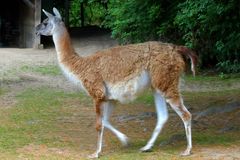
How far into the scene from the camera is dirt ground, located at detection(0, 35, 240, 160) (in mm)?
7246

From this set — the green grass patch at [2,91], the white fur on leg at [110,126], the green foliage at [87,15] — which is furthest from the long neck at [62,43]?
the green foliage at [87,15]

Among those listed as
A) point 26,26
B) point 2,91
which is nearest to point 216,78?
point 2,91

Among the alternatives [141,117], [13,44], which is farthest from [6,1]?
[141,117]

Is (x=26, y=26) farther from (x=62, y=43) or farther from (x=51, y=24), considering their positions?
(x=62, y=43)

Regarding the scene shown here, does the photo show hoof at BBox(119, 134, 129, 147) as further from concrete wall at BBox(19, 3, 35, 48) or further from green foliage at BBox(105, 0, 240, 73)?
concrete wall at BBox(19, 3, 35, 48)

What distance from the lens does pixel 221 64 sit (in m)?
15.5

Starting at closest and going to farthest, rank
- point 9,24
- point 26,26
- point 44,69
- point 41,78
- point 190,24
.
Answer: point 190,24, point 41,78, point 44,69, point 26,26, point 9,24

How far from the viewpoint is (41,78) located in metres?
15.6

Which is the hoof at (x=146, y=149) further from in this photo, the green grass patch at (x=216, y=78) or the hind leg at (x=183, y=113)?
the green grass patch at (x=216, y=78)

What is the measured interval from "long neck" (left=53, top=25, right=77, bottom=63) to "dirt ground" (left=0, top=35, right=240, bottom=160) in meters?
1.23

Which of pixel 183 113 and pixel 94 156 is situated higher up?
pixel 183 113

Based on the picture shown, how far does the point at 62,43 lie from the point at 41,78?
8.05 meters

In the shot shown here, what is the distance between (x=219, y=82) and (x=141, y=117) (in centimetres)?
538

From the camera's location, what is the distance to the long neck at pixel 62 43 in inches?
302
